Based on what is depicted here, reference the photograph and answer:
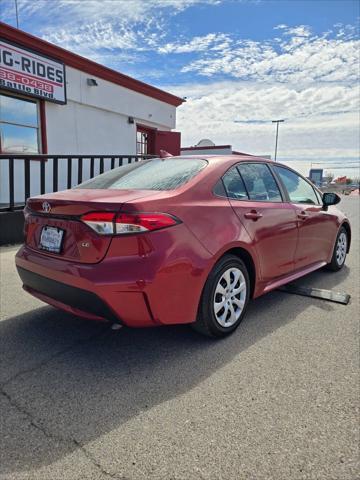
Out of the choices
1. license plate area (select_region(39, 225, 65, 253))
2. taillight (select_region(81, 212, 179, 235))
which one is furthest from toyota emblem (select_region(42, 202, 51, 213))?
taillight (select_region(81, 212, 179, 235))

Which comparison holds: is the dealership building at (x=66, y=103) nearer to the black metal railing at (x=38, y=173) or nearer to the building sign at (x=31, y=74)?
the building sign at (x=31, y=74)

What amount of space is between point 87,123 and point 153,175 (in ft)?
24.7

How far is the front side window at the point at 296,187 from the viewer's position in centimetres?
408

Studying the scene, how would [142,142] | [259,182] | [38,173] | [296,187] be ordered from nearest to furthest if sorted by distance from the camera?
[259,182]
[296,187]
[38,173]
[142,142]

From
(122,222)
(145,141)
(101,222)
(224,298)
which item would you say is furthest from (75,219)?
(145,141)

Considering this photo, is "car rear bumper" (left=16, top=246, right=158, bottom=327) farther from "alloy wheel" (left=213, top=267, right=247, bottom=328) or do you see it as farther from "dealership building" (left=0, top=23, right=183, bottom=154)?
"dealership building" (left=0, top=23, right=183, bottom=154)

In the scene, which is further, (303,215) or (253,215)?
(303,215)

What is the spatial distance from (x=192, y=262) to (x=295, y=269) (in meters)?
1.82

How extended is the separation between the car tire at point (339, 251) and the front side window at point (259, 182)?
173 cm

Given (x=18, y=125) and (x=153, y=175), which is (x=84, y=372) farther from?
(x=18, y=125)

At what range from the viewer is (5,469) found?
1.72 meters

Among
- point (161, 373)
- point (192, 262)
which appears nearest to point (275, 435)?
point (161, 373)

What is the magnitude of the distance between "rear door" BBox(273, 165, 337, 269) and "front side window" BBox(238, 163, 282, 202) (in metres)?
0.23

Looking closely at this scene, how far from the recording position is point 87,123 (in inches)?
387
